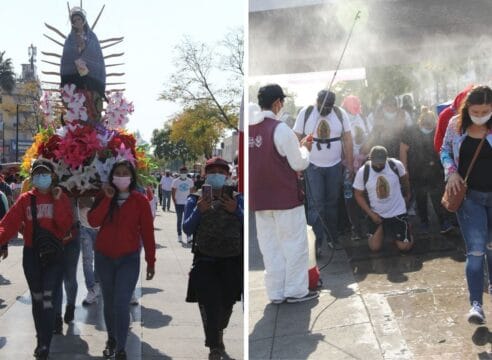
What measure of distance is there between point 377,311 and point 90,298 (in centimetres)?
254

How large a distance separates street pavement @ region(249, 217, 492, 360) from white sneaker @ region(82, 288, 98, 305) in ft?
5.63

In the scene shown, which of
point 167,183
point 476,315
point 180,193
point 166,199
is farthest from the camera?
point 166,199

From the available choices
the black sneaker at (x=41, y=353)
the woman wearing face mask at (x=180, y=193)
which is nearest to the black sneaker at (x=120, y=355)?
the black sneaker at (x=41, y=353)

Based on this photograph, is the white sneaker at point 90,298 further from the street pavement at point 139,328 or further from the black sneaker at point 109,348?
the black sneaker at point 109,348

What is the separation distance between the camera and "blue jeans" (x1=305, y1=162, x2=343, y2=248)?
4.10 metres

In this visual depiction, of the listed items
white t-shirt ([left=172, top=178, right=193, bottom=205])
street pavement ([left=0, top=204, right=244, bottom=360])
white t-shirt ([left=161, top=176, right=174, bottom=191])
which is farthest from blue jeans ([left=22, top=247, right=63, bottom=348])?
white t-shirt ([left=161, top=176, right=174, bottom=191])

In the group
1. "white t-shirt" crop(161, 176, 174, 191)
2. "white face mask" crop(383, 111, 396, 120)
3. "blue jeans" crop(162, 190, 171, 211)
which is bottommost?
"blue jeans" crop(162, 190, 171, 211)

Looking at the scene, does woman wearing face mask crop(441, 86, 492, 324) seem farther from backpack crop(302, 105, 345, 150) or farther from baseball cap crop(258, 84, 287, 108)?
baseball cap crop(258, 84, 287, 108)

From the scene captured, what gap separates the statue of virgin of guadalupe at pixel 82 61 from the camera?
4730 millimetres

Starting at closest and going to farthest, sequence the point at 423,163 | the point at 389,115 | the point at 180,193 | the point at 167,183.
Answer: the point at 389,115 → the point at 423,163 → the point at 180,193 → the point at 167,183

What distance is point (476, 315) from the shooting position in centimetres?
339

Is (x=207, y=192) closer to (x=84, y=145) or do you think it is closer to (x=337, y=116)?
(x=337, y=116)

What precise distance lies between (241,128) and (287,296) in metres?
0.98

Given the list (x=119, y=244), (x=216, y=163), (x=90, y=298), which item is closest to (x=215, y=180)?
(x=216, y=163)
